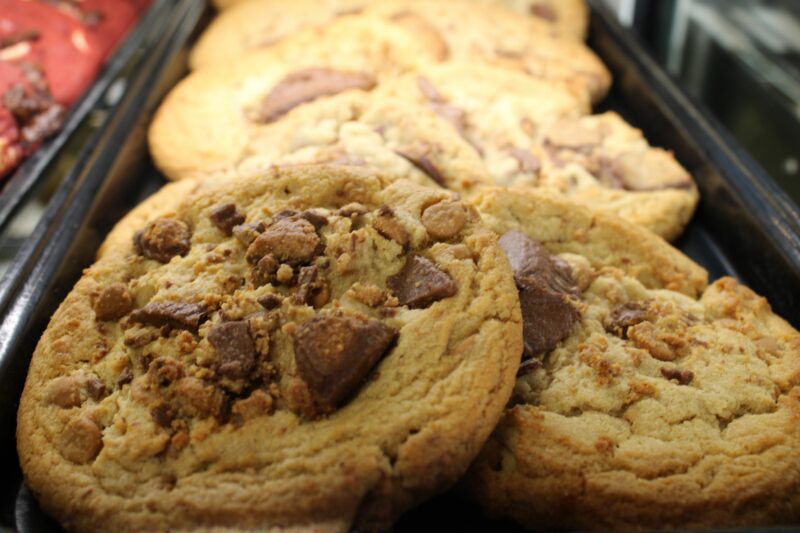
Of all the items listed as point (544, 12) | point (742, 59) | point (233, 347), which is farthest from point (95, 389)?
point (742, 59)

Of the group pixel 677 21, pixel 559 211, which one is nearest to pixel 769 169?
pixel 677 21

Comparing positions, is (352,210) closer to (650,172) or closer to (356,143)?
(356,143)

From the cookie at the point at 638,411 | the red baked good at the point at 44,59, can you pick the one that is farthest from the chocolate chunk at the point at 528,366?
the red baked good at the point at 44,59

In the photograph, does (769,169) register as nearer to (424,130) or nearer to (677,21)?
(677,21)

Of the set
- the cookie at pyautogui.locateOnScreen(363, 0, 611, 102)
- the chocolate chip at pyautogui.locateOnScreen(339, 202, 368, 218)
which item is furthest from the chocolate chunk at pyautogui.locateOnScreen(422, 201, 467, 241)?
the cookie at pyautogui.locateOnScreen(363, 0, 611, 102)

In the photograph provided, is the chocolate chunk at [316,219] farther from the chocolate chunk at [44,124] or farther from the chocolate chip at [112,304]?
the chocolate chunk at [44,124]

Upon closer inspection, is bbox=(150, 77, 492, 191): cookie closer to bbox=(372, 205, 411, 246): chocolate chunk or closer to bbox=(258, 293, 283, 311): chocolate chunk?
bbox=(372, 205, 411, 246): chocolate chunk
